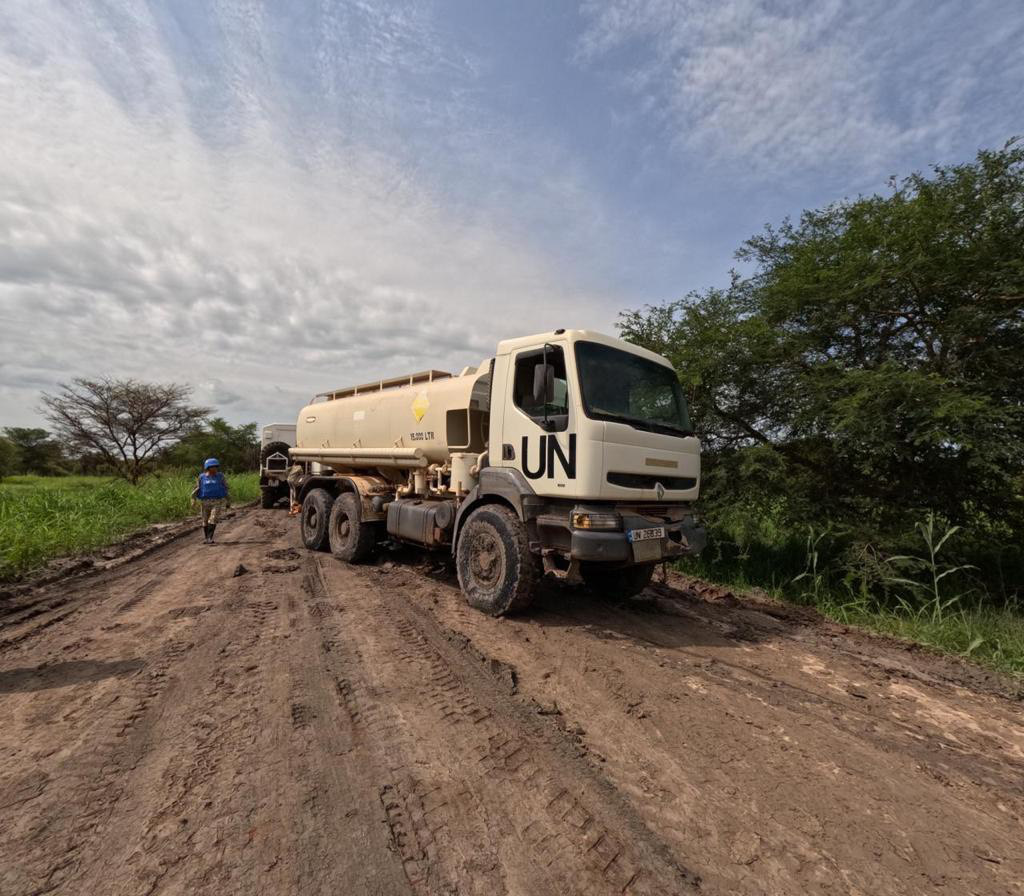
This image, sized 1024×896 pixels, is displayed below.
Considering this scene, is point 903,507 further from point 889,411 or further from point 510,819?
point 510,819

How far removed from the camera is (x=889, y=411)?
570cm

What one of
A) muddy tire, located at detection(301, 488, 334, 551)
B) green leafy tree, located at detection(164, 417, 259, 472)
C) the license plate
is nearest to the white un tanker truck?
the license plate

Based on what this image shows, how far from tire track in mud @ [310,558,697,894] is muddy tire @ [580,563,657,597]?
250 centimetres

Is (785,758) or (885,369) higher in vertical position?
(885,369)

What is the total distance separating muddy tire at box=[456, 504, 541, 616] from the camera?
16.0 ft

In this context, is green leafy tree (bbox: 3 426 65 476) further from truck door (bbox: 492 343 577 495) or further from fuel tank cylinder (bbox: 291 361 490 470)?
truck door (bbox: 492 343 577 495)

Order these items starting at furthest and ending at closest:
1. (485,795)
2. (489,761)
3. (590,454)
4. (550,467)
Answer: (550,467) → (590,454) → (489,761) → (485,795)

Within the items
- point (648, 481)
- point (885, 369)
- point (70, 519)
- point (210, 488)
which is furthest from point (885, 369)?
point (70, 519)

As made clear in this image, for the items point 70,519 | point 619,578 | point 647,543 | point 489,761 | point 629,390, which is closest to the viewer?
point 489,761

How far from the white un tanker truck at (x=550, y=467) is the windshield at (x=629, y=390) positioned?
0.05ft

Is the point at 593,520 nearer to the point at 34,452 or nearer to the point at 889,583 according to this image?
the point at 889,583

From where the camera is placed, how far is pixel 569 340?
4.89 meters

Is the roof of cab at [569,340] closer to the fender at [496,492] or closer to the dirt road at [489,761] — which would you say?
the fender at [496,492]

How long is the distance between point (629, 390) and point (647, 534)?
5.02 ft
